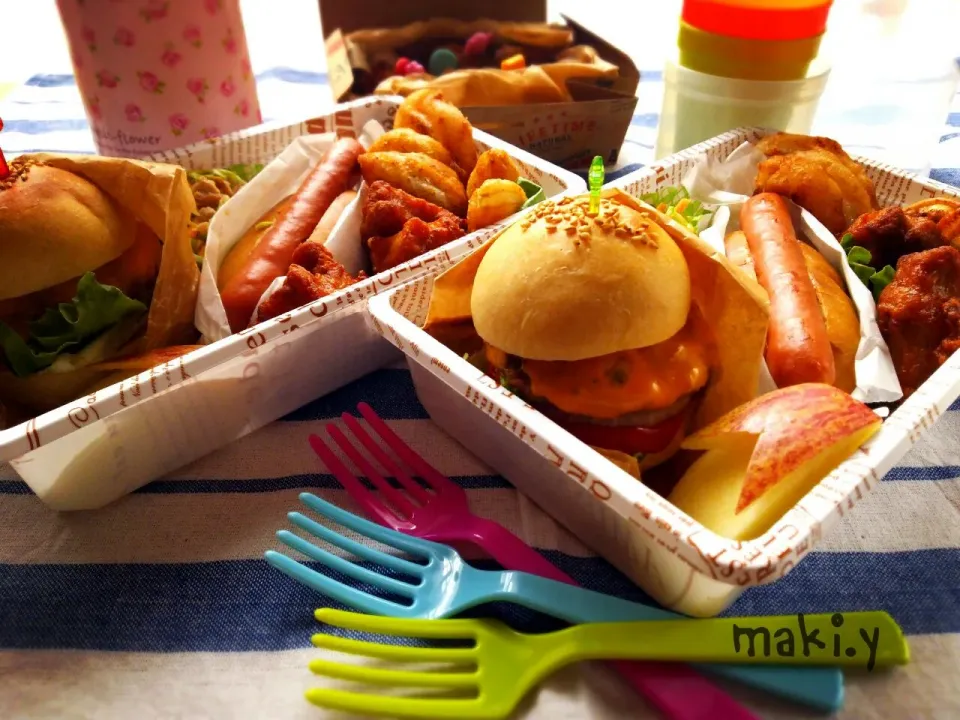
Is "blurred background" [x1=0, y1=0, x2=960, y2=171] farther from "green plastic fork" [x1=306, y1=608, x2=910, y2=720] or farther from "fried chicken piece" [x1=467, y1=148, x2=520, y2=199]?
"green plastic fork" [x1=306, y1=608, x2=910, y2=720]

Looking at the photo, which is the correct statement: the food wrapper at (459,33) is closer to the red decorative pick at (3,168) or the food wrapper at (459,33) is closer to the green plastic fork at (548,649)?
the red decorative pick at (3,168)

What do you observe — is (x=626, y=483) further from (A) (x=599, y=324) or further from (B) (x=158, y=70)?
(B) (x=158, y=70)

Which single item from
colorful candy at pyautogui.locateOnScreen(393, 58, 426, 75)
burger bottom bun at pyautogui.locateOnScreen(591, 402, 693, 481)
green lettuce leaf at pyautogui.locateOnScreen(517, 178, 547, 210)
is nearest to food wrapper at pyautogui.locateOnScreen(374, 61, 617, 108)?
colorful candy at pyautogui.locateOnScreen(393, 58, 426, 75)

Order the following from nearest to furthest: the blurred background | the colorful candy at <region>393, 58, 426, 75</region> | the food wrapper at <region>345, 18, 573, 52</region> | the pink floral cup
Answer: the pink floral cup → the blurred background → the colorful candy at <region>393, 58, 426, 75</region> → the food wrapper at <region>345, 18, 573, 52</region>

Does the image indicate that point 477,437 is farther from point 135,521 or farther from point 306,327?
point 135,521

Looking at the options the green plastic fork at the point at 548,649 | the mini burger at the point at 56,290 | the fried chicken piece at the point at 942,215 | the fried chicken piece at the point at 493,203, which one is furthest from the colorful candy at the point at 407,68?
the green plastic fork at the point at 548,649

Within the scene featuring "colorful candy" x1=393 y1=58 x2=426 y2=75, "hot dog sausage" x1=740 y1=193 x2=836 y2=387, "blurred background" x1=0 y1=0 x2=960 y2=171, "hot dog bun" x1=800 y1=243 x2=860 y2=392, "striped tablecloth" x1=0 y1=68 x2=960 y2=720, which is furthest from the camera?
"colorful candy" x1=393 y1=58 x2=426 y2=75

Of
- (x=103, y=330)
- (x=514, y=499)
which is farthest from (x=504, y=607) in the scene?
(x=103, y=330)
